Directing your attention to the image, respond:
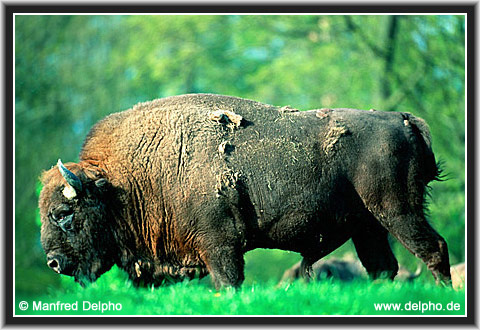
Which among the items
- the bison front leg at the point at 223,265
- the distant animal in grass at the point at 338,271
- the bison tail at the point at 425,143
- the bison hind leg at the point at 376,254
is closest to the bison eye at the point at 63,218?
the bison front leg at the point at 223,265

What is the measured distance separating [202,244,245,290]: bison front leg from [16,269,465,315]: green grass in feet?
0.35

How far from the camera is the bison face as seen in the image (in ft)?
20.1

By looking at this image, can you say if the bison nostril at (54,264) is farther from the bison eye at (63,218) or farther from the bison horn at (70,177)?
the bison horn at (70,177)

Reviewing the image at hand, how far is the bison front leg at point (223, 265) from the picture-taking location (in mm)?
6043

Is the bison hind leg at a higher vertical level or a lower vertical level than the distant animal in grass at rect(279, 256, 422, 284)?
higher

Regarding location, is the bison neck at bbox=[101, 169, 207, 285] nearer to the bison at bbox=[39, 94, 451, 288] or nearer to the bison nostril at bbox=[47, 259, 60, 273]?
the bison at bbox=[39, 94, 451, 288]

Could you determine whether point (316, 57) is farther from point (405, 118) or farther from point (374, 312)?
point (374, 312)

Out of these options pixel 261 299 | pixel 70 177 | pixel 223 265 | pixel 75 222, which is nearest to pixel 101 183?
pixel 70 177

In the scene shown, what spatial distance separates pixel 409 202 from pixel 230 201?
Answer: 1.70 metres

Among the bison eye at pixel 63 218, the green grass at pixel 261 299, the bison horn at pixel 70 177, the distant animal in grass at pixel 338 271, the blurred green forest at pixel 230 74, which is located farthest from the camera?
the blurred green forest at pixel 230 74

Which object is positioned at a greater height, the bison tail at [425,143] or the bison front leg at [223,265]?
the bison tail at [425,143]

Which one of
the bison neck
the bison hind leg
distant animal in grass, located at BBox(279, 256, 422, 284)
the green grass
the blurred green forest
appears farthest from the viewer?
the blurred green forest

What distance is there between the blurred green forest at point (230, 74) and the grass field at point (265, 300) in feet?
37.0

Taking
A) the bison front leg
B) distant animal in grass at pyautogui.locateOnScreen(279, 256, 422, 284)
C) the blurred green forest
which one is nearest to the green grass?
the bison front leg
